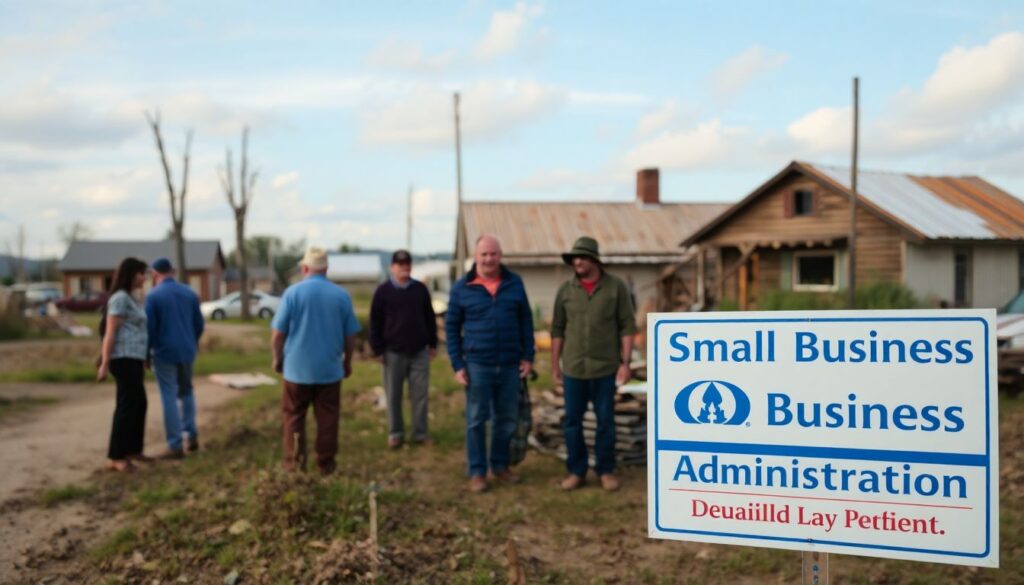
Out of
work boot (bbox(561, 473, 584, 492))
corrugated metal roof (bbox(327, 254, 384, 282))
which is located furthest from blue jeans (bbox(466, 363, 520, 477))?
corrugated metal roof (bbox(327, 254, 384, 282))

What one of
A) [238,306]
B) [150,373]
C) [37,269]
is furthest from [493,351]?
[37,269]

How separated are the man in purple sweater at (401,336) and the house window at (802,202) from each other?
1722 centimetres

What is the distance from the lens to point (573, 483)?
6.63 metres

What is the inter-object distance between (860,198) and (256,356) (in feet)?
48.2

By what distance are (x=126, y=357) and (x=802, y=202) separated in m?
19.7

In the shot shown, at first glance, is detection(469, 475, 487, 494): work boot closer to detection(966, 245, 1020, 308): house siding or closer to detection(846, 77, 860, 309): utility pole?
detection(846, 77, 860, 309): utility pole

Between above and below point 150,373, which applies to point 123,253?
above

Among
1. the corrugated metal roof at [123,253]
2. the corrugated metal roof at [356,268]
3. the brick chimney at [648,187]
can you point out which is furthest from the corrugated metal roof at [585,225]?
the corrugated metal roof at [356,268]

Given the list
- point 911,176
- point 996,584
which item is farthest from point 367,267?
point 996,584

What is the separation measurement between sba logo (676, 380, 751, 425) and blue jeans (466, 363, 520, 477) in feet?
12.6

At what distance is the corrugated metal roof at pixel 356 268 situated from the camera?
7600 centimetres

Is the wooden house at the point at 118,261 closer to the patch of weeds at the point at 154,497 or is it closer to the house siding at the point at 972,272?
the house siding at the point at 972,272

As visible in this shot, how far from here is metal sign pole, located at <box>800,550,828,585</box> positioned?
2.80 meters

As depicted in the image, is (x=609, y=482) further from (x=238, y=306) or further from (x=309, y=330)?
(x=238, y=306)
